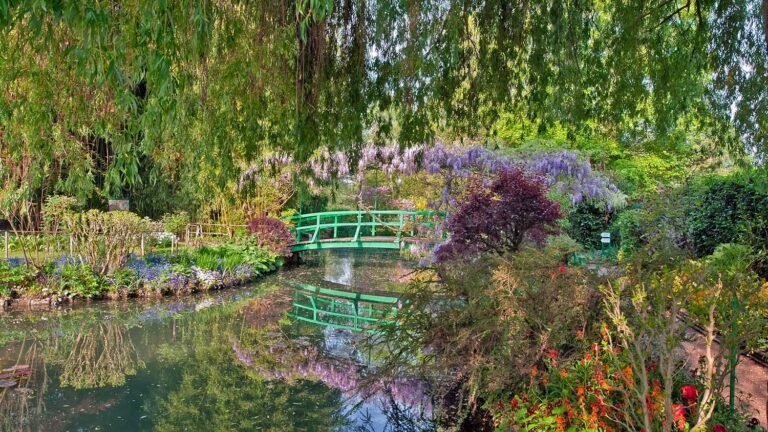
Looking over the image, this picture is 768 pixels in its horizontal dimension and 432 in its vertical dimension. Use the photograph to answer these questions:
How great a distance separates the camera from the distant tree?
6.28m

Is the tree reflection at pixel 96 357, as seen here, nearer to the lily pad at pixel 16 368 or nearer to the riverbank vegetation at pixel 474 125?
the riverbank vegetation at pixel 474 125

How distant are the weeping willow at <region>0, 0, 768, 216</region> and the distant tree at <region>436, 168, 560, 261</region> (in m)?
1.09

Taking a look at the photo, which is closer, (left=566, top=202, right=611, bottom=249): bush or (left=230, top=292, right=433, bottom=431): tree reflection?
(left=230, top=292, right=433, bottom=431): tree reflection

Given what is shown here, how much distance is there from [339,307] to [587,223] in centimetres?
605

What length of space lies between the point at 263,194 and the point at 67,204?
5.55 metres

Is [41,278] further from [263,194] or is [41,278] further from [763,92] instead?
[763,92]

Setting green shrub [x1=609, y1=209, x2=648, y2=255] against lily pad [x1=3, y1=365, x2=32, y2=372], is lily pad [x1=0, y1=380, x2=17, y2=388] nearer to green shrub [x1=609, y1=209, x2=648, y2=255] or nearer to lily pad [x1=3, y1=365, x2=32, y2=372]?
lily pad [x1=3, y1=365, x2=32, y2=372]

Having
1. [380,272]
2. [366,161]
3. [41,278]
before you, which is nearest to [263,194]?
[380,272]

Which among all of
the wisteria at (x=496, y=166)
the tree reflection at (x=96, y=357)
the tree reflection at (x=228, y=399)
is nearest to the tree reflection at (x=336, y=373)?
the tree reflection at (x=228, y=399)

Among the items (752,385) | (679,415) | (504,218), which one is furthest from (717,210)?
(679,415)

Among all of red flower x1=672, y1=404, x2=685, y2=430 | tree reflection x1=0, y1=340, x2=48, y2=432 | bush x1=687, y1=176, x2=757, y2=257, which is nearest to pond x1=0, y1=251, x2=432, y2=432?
tree reflection x1=0, y1=340, x2=48, y2=432

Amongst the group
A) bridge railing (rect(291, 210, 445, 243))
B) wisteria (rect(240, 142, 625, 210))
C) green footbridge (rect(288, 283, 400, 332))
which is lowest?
green footbridge (rect(288, 283, 400, 332))

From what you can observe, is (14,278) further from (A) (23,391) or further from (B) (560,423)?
(B) (560,423)

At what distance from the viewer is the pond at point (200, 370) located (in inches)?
168
